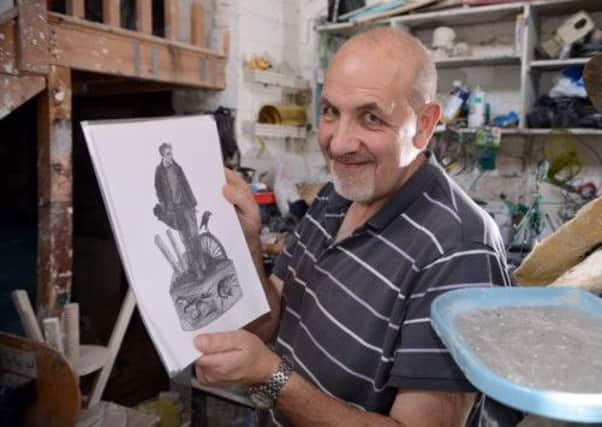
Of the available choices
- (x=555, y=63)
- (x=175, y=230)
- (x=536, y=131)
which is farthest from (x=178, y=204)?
(x=555, y=63)

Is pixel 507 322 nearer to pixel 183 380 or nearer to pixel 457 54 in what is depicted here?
pixel 183 380

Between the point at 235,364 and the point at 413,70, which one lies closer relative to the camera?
the point at 235,364

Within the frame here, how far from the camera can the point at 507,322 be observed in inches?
23.7

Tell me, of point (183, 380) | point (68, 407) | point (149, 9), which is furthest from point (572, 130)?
point (68, 407)

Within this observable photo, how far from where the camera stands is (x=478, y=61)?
106 inches

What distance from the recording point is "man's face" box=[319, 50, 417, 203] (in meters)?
0.91

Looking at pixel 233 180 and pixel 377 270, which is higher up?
pixel 233 180

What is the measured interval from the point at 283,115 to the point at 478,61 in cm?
112

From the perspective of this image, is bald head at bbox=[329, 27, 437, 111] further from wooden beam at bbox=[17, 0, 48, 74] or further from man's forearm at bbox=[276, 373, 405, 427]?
wooden beam at bbox=[17, 0, 48, 74]

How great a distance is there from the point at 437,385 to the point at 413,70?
532 mm

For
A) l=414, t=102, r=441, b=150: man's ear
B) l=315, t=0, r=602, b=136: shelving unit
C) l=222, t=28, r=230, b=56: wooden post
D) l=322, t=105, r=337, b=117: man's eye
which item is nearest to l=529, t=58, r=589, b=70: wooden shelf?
l=315, t=0, r=602, b=136: shelving unit

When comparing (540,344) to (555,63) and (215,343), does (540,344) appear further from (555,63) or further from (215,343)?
(555,63)

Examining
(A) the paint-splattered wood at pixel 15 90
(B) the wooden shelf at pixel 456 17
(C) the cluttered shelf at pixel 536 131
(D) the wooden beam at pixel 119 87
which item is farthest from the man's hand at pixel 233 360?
(B) the wooden shelf at pixel 456 17

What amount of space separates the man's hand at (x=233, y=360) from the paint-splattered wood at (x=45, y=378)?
1.08m
